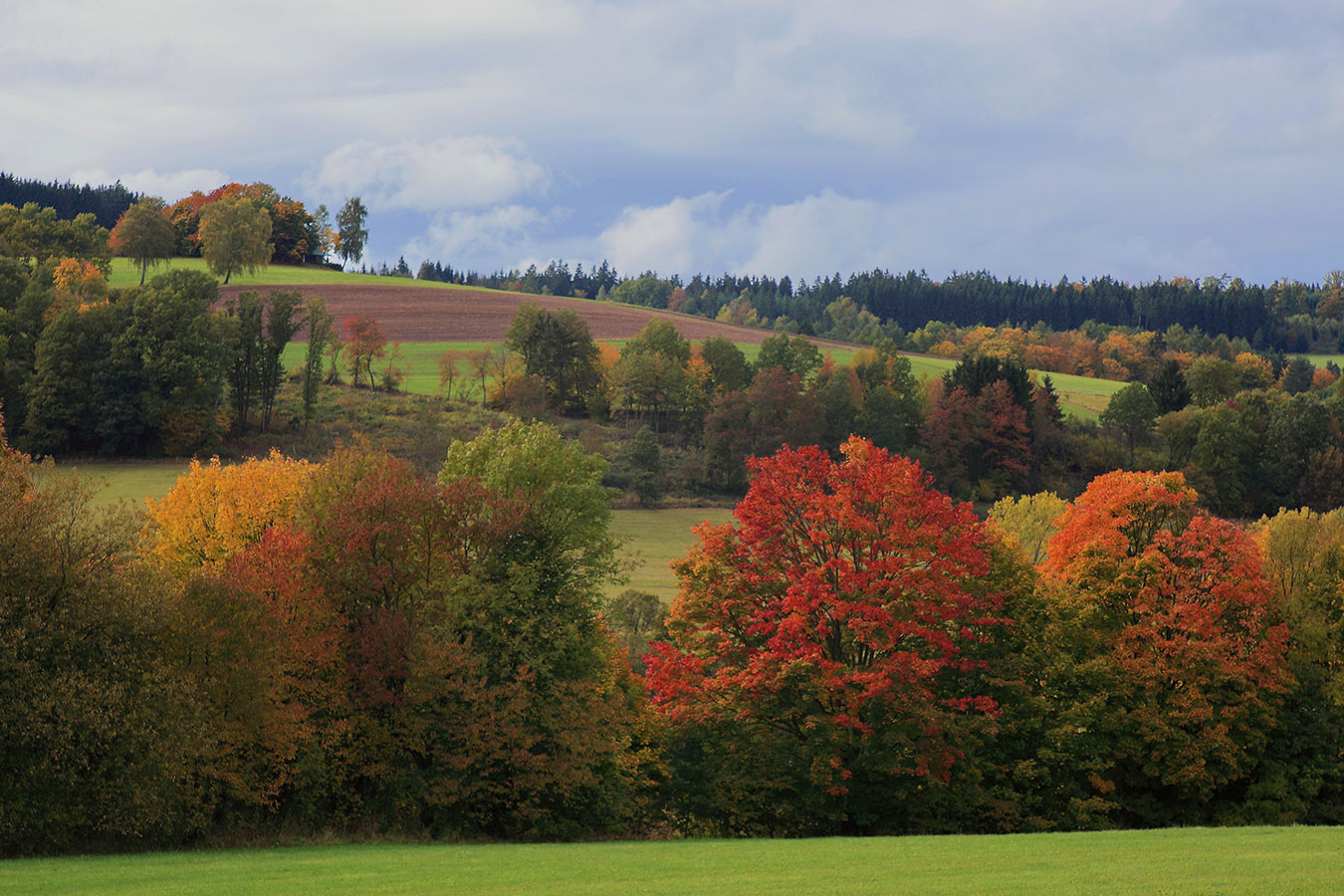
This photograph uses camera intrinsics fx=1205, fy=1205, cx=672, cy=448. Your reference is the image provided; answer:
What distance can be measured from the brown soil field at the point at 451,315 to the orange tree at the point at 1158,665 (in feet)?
400

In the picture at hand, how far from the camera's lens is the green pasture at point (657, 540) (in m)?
77.4

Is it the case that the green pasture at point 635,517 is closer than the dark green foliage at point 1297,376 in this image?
Yes

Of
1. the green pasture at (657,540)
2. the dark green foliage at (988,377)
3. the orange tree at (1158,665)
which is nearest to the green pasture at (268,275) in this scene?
the green pasture at (657,540)

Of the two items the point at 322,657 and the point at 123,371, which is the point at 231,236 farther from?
the point at 322,657

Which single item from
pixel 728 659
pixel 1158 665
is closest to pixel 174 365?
pixel 728 659

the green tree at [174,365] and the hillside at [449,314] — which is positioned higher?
the hillside at [449,314]

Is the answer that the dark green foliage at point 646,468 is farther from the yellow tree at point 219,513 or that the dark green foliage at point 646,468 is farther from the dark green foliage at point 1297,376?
the dark green foliage at point 1297,376

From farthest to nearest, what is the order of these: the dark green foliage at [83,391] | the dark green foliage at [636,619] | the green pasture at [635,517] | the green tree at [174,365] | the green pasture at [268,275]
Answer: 1. the green pasture at [268,275]
2. the green tree at [174,365]
3. the dark green foliage at [83,391]
4. the green pasture at [635,517]
5. the dark green foliage at [636,619]

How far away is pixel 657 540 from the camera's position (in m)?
93.8

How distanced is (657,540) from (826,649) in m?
54.3

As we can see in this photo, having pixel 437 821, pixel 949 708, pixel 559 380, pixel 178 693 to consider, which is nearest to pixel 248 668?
pixel 178 693

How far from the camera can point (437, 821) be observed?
3684 centimetres

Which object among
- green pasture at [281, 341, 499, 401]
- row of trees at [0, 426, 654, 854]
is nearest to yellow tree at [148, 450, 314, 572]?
row of trees at [0, 426, 654, 854]

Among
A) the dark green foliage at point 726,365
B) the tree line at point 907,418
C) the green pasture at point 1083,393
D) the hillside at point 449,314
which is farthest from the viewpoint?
the hillside at point 449,314
